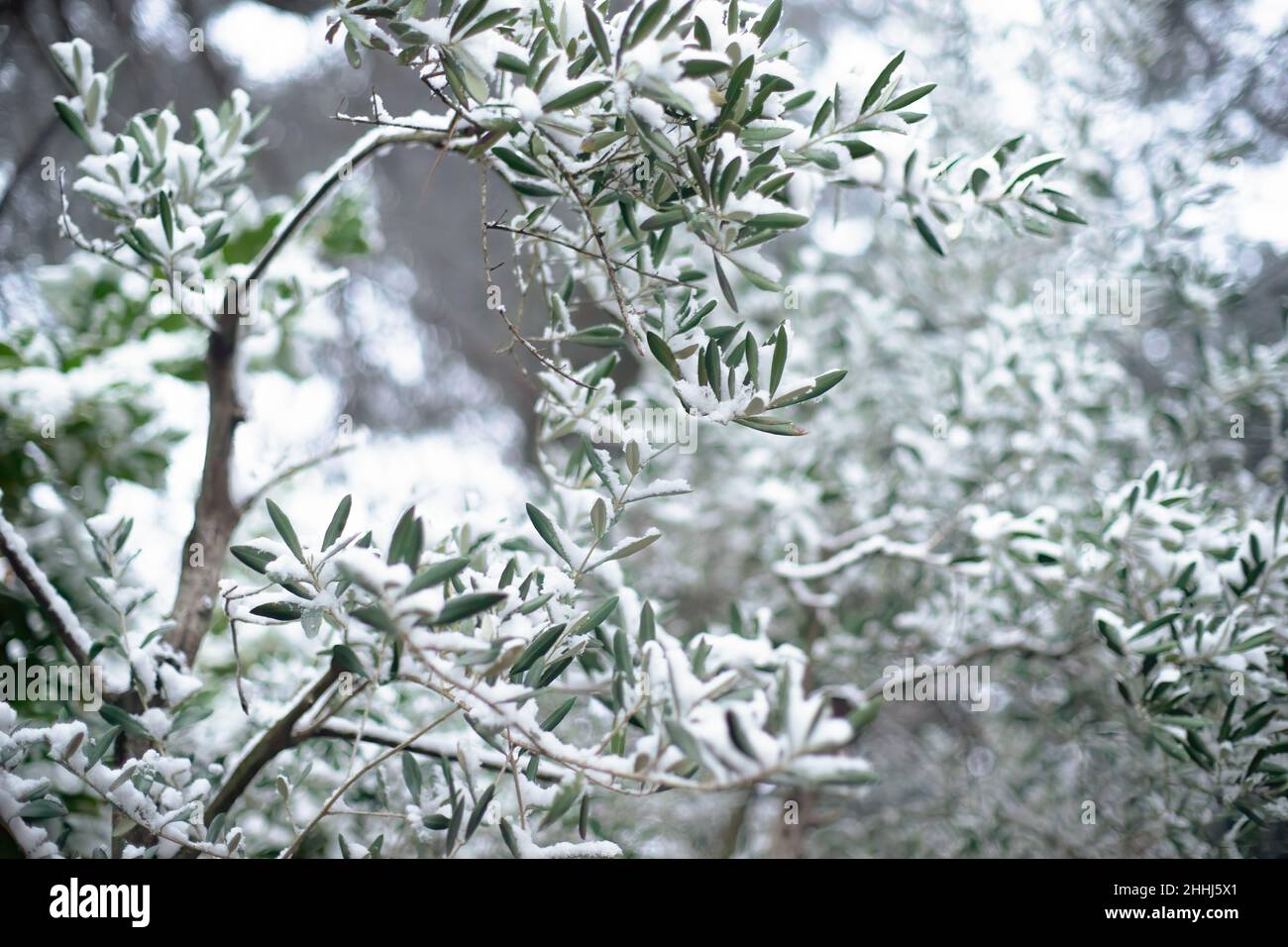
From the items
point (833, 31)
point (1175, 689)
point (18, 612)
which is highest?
point (833, 31)

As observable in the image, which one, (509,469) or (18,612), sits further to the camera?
(509,469)

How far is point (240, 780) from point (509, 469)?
3.38 m

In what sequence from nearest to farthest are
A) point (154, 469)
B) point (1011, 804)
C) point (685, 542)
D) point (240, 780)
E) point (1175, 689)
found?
point (240, 780) < point (1175, 689) < point (154, 469) < point (1011, 804) < point (685, 542)

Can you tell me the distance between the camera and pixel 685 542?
325 centimetres

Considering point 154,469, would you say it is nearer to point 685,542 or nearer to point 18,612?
point 18,612

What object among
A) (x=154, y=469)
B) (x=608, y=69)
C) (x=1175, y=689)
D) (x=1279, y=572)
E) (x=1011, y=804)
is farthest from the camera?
(x=1011, y=804)

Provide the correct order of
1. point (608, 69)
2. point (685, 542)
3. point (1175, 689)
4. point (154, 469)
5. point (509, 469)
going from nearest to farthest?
point (608, 69) < point (1175, 689) < point (154, 469) < point (685, 542) < point (509, 469)

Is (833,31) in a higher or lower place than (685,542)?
higher

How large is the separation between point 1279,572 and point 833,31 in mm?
4305

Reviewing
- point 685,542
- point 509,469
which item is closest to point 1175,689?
point 685,542

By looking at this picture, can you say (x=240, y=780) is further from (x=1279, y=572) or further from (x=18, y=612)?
(x=1279, y=572)

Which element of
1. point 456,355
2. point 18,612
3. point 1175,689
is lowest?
point 1175,689
